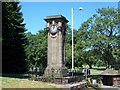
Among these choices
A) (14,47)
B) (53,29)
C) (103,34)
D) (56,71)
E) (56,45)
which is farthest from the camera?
(103,34)

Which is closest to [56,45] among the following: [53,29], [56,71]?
[53,29]

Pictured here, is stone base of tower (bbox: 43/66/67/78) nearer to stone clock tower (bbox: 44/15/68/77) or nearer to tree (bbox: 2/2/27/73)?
stone clock tower (bbox: 44/15/68/77)

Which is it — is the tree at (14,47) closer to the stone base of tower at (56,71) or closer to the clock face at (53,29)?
the clock face at (53,29)

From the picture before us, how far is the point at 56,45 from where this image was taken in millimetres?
28594

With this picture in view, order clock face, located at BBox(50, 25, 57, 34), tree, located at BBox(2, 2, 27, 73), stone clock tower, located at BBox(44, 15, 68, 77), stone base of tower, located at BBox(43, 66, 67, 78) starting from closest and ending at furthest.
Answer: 1. stone base of tower, located at BBox(43, 66, 67, 78)
2. stone clock tower, located at BBox(44, 15, 68, 77)
3. clock face, located at BBox(50, 25, 57, 34)
4. tree, located at BBox(2, 2, 27, 73)

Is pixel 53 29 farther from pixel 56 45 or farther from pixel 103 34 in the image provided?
pixel 103 34

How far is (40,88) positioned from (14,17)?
74.0ft

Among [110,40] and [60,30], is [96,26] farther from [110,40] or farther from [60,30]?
[60,30]

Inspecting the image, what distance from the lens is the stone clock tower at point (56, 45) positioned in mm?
28203

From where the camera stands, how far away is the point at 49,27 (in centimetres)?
2939

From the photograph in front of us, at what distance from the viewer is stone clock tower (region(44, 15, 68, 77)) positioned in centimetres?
2820

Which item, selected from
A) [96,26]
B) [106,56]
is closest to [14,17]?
[96,26]

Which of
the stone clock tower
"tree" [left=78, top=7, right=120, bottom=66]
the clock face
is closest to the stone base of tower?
the stone clock tower

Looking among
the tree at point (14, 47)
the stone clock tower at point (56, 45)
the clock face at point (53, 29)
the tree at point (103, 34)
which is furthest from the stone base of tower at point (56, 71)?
the tree at point (103, 34)
